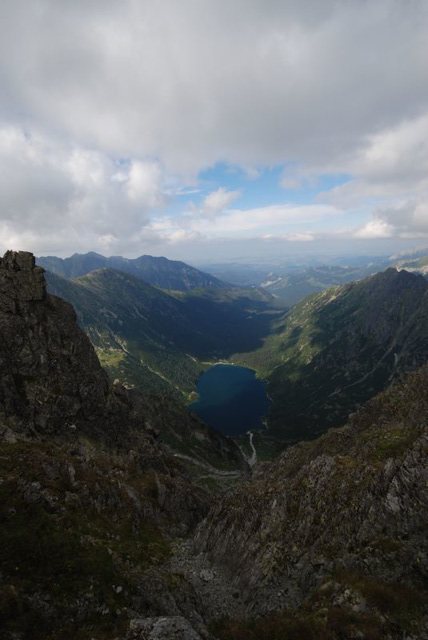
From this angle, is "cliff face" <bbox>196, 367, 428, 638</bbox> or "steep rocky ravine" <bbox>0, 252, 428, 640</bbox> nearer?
"steep rocky ravine" <bbox>0, 252, 428, 640</bbox>

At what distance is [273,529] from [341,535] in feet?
41.1

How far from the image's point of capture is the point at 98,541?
1860 inches

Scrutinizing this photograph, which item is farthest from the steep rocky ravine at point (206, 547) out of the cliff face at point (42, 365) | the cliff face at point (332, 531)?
the cliff face at point (42, 365)

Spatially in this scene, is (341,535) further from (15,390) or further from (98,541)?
(15,390)

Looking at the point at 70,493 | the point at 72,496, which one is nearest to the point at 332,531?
the point at 72,496

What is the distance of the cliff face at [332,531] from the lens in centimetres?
3688

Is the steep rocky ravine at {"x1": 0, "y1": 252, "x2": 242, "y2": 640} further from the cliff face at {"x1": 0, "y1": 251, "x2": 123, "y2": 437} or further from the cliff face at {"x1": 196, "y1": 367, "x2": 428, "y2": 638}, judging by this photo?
the cliff face at {"x1": 196, "y1": 367, "x2": 428, "y2": 638}

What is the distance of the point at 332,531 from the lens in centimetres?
4662

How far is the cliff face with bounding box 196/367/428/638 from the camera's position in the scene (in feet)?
121

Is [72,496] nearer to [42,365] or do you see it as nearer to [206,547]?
[206,547]

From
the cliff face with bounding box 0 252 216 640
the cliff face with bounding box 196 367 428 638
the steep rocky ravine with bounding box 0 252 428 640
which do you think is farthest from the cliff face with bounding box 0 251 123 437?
the cliff face with bounding box 196 367 428 638

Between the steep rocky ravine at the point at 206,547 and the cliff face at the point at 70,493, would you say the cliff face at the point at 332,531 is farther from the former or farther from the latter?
the cliff face at the point at 70,493

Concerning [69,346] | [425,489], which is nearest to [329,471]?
[425,489]

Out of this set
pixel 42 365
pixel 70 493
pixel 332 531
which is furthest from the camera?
pixel 42 365
